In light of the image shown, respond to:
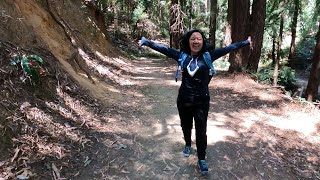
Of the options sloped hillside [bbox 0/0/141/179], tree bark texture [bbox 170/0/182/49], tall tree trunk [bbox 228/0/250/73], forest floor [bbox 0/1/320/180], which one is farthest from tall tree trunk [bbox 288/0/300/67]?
sloped hillside [bbox 0/0/141/179]

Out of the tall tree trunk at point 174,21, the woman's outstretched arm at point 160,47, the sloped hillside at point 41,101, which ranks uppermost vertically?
the tall tree trunk at point 174,21

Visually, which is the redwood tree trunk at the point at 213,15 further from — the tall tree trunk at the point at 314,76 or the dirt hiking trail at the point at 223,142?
the dirt hiking trail at the point at 223,142

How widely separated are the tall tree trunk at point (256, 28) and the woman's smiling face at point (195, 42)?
25.1 ft

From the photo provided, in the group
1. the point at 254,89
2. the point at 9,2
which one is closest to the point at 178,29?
the point at 254,89

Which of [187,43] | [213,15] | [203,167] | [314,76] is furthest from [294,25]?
[203,167]

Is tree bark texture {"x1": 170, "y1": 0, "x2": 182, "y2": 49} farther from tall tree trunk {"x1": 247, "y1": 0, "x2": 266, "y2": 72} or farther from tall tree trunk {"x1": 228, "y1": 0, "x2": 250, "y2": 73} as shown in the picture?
tall tree trunk {"x1": 247, "y1": 0, "x2": 266, "y2": 72}

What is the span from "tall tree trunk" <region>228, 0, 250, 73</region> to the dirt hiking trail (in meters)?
2.33

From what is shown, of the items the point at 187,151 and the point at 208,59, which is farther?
the point at 187,151

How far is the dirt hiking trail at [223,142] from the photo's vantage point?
4.91 meters

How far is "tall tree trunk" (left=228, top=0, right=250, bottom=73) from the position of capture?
37.4ft

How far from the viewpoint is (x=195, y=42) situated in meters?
4.50

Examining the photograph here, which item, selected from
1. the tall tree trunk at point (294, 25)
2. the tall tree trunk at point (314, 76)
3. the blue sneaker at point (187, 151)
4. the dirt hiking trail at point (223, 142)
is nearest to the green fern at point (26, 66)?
the dirt hiking trail at point (223, 142)

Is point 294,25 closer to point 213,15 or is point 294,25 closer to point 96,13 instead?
point 213,15

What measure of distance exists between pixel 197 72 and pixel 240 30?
301 inches
